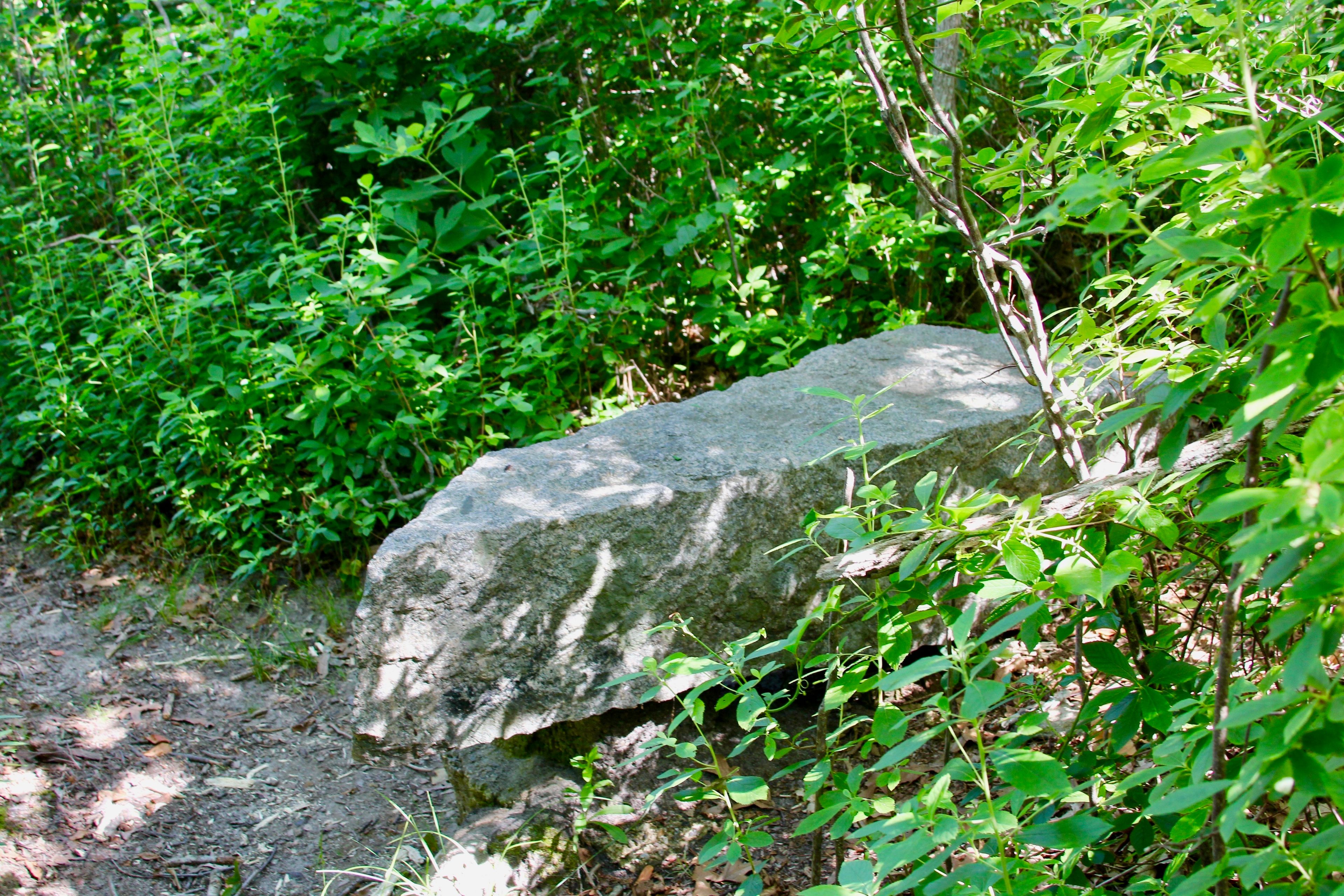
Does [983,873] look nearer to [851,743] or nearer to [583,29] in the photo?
[851,743]

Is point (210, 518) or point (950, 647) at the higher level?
point (210, 518)

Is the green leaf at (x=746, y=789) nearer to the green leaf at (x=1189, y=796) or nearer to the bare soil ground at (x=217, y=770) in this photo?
the bare soil ground at (x=217, y=770)

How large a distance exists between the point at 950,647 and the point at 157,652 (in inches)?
119

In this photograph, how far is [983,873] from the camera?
4.13 ft

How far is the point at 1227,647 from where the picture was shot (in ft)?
3.71

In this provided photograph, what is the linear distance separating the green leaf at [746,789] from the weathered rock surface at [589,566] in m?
0.66

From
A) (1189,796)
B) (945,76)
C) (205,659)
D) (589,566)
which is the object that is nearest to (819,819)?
(1189,796)

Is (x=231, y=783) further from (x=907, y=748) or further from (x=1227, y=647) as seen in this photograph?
(x=1227, y=647)

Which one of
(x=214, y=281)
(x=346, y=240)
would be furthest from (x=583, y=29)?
(x=214, y=281)

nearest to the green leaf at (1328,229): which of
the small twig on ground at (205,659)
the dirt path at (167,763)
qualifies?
the dirt path at (167,763)

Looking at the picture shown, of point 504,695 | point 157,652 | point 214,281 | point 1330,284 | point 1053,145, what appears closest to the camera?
point 1330,284

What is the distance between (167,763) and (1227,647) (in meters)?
3.16

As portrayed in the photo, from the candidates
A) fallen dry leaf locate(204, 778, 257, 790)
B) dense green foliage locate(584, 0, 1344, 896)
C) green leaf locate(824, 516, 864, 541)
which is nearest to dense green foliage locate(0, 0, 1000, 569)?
fallen dry leaf locate(204, 778, 257, 790)

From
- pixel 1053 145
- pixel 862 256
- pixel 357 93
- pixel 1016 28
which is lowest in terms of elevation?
pixel 862 256
